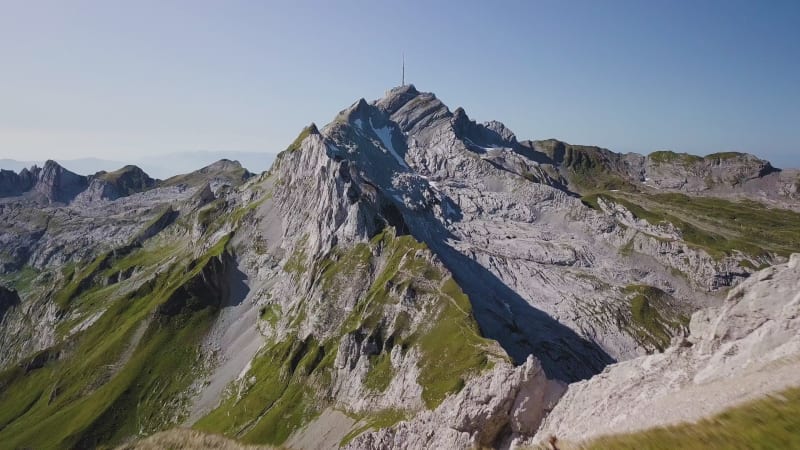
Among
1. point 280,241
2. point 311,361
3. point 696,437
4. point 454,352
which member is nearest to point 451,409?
point 696,437

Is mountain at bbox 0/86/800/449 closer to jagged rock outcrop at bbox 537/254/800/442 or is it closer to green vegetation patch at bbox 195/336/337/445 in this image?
jagged rock outcrop at bbox 537/254/800/442

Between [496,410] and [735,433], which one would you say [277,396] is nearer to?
[496,410]

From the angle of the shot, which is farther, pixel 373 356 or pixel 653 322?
pixel 653 322

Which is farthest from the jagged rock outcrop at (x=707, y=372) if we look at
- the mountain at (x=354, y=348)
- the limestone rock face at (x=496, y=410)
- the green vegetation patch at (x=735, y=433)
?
the limestone rock face at (x=496, y=410)

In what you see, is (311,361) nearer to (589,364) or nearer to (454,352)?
(454,352)

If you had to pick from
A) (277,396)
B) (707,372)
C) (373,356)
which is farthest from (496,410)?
(277,396)

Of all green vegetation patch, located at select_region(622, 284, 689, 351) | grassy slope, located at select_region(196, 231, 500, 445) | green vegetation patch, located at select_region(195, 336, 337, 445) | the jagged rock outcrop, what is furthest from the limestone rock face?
green vegetation patch, located at select_region(622, 284, 689, 351)

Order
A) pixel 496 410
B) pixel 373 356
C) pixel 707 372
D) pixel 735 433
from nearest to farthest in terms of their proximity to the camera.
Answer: pixel 735 433 → pixel 707 372 → pixel 496 410 → pixel 373 356
